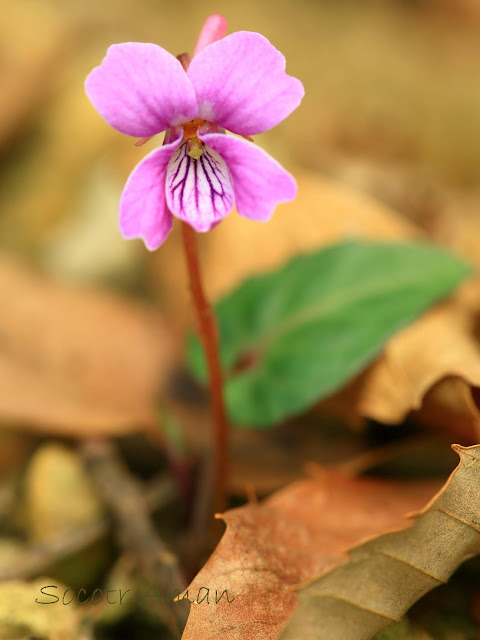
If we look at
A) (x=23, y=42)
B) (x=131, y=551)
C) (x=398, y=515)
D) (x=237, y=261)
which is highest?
(x=23, y=42)

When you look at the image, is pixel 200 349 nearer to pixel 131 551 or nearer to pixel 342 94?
pixel 131 551

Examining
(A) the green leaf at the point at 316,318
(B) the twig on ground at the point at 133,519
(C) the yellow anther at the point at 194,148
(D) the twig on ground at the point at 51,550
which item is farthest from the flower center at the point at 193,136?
(D) the twig on ground at the point at 51,550

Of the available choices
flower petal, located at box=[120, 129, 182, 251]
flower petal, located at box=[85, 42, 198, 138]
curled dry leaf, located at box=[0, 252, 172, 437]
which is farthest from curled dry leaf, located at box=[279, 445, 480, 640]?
curled dry leaf, located at box=[0, 252, 172, 437]

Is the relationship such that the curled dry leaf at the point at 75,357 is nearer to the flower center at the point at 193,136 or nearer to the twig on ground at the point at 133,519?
the twig on ground at the point at 133,519

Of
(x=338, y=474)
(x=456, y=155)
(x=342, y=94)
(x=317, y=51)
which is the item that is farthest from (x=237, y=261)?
(x=317, y=51)

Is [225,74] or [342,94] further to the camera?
[342,94]

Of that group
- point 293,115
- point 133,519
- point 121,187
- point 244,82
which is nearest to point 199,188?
point 244,82
